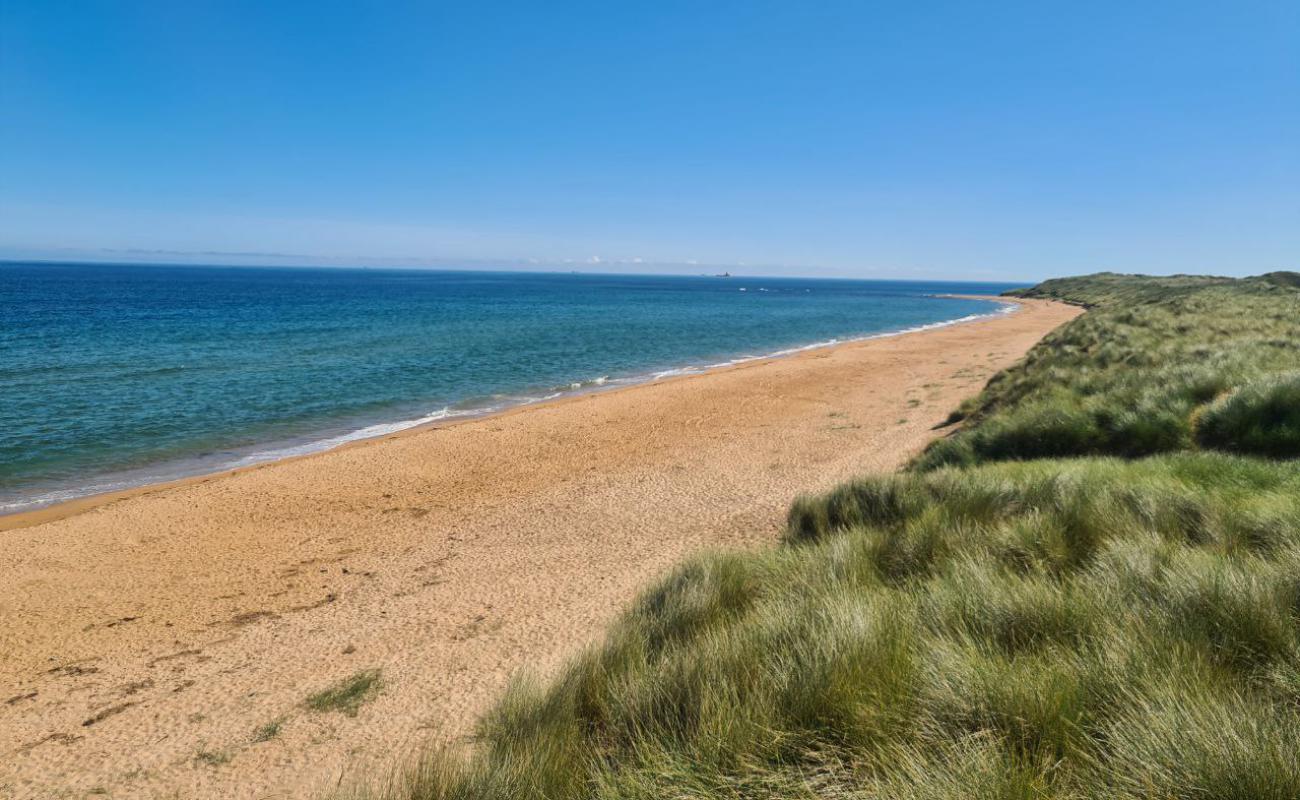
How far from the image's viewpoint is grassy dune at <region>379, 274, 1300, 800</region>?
231 cm

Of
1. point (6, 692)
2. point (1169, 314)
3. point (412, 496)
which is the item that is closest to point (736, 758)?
point (6, 692)

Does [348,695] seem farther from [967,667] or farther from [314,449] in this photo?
[314,449]

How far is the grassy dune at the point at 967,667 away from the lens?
231 centimetres

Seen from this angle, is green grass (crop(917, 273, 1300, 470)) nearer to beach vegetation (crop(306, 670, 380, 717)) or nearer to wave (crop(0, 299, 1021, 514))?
beach vegetation (crop(306, 670, 380, 717))

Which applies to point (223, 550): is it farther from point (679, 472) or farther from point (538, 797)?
point (538, 797)

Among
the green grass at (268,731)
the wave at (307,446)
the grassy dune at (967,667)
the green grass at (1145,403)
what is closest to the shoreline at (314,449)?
the wave at (307,446)

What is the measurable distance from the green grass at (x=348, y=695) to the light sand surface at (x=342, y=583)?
0.36 ft

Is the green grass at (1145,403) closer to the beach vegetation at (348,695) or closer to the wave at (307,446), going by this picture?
the beach vegetation at (348,695)

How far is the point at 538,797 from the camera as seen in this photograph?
2805 millimetres

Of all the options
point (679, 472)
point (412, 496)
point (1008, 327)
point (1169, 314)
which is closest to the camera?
point (412, 496)

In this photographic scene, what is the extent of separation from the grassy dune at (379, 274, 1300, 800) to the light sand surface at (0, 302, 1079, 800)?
5.24 feet

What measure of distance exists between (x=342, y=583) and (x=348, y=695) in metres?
2.99

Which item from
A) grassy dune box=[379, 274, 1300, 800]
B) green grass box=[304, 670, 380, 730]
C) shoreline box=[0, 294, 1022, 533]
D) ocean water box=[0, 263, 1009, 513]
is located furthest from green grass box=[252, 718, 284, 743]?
ocean water box=[0, 263, 1009, 513]

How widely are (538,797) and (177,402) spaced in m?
22.9
